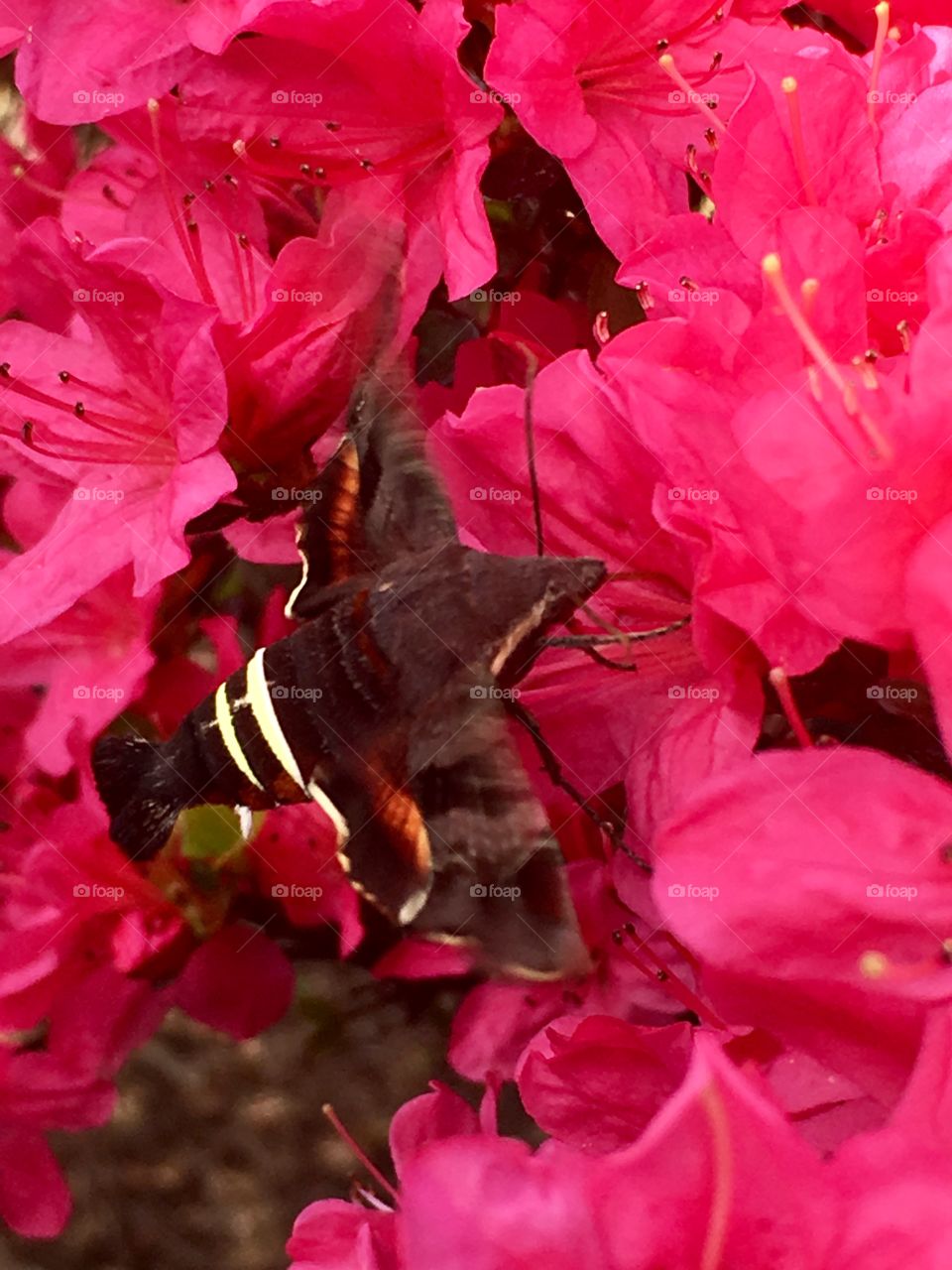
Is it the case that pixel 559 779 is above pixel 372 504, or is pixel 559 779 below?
below

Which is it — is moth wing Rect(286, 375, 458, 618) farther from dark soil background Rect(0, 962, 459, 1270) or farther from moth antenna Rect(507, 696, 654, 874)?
dark soil background Rect(0, 962, 459, 1270)

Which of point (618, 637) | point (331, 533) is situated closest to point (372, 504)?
point (331, 533)

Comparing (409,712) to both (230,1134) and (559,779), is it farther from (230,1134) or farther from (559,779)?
(230,1134)

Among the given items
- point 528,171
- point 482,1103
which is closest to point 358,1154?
point 482,1103

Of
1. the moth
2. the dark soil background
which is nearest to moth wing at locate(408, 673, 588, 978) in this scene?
the moth

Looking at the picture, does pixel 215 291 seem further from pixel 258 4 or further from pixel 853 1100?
pixel 853 1100
